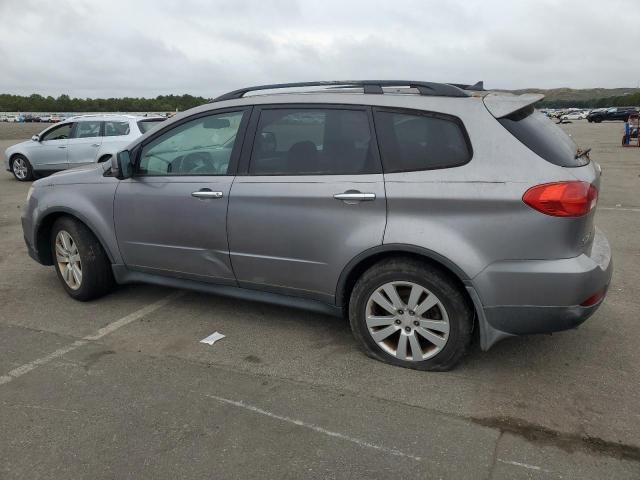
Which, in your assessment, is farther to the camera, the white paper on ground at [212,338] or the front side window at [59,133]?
the front side window at [59,133]

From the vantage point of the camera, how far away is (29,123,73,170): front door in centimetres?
1338

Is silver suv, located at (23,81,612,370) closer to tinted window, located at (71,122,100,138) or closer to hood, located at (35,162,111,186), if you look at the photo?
hood, located at (35,162,111,186)

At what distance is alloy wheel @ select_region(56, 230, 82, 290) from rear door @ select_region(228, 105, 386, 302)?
1.66 meters

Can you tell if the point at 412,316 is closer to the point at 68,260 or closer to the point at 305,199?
the point at 305,199

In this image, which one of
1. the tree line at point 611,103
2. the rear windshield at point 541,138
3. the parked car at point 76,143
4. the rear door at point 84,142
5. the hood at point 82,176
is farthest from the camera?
the tree line at point 611,103

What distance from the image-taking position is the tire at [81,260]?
185 inches

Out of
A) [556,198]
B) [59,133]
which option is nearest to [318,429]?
[556,198]

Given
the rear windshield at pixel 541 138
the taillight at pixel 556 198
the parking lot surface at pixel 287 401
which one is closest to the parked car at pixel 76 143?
the parking lot surface at pixel 287 401

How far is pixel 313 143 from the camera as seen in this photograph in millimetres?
3719

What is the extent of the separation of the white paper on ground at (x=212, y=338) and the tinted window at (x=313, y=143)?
1223mm

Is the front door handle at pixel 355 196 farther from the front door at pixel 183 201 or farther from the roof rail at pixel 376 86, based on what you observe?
the front door at pixel 183 201

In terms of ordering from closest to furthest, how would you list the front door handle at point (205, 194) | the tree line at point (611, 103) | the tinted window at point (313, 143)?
the tinted window at point (313, 143) < the front door handle at point (205, 194) < the tree line at point (611, 103)

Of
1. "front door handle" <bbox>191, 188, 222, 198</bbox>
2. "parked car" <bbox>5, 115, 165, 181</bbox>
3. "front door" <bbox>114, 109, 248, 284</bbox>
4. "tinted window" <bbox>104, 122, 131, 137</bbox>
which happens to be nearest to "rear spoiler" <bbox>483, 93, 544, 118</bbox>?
"front door" <bbox>114, 109, 248, 284</bbox>

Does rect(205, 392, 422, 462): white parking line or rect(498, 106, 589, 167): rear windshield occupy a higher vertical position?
rect(498, 106, 589, 167): rear windshield
